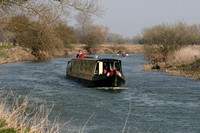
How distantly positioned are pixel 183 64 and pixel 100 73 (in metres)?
11.2

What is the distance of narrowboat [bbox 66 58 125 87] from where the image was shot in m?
18.2

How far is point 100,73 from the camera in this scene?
19328 mm

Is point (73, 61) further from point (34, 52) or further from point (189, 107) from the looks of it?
point (34, 52)

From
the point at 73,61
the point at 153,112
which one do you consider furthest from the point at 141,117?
the point at 73,61

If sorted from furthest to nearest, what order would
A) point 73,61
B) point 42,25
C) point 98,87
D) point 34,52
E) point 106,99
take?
point 34,52 < point 73,61 < point 98,87 < point 106,99 < point 42,25

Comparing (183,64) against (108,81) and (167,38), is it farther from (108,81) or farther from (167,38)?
(108,81)

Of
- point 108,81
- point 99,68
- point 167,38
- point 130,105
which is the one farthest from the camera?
point 167,38

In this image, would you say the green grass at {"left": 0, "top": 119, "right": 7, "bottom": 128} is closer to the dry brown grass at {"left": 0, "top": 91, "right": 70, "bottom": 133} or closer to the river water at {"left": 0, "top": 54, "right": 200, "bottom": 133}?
the dry brown grass at {"left": 0, "top": 91, "right": 70, "bottom": 133}

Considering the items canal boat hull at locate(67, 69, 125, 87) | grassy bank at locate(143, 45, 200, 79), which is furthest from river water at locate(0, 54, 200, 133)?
grassy bank at locate(143, 45, 200, 79)

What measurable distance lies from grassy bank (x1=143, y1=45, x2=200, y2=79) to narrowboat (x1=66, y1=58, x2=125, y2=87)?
24.4 feet

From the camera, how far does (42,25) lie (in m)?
9.31

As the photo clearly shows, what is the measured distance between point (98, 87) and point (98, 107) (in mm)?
5562

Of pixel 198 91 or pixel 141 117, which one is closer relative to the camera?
pixel 141 117

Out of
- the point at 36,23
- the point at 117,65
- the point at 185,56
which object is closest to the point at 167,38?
the point at 185,56
